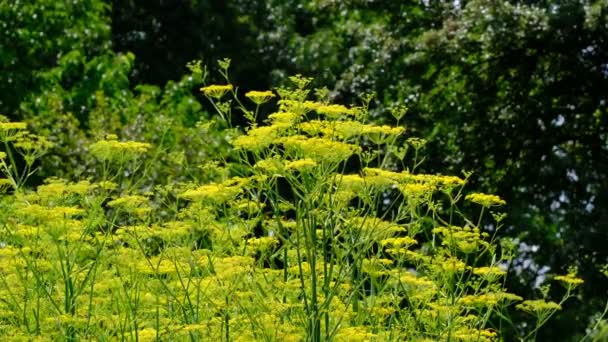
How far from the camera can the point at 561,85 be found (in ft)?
48.7

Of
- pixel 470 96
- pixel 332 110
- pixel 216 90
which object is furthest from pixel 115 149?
pixel 470 96

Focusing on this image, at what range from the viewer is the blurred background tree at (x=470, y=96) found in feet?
45.1

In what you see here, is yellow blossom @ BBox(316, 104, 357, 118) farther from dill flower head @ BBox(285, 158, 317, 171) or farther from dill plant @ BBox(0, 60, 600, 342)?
dill flower head @ BBox(285, 158, 317, 171)

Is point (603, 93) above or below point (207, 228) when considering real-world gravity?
below

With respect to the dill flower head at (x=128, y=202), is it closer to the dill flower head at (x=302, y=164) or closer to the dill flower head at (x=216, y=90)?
the dill flower head at (x=216, y=90)

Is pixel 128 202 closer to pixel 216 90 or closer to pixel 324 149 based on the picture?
pixel 216 90

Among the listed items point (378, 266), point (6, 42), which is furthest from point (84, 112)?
point (378, 266)

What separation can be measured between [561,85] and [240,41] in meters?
7.41

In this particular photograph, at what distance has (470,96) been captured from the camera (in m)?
15.2

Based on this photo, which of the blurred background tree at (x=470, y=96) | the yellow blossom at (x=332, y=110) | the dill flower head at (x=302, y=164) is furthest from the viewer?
the blurred background tree at (x=470, y=96)

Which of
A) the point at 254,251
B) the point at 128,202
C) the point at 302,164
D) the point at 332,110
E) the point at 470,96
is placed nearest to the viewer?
the point at 302,164

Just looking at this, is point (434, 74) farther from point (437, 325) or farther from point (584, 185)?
point (437, 325)

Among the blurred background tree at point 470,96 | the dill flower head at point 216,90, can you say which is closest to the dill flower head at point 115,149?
the dill flower head at point 216,90

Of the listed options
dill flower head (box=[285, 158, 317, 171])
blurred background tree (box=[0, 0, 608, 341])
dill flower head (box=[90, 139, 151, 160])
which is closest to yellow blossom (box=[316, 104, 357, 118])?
dill flower head (box=[285, 158, 317, 171])
